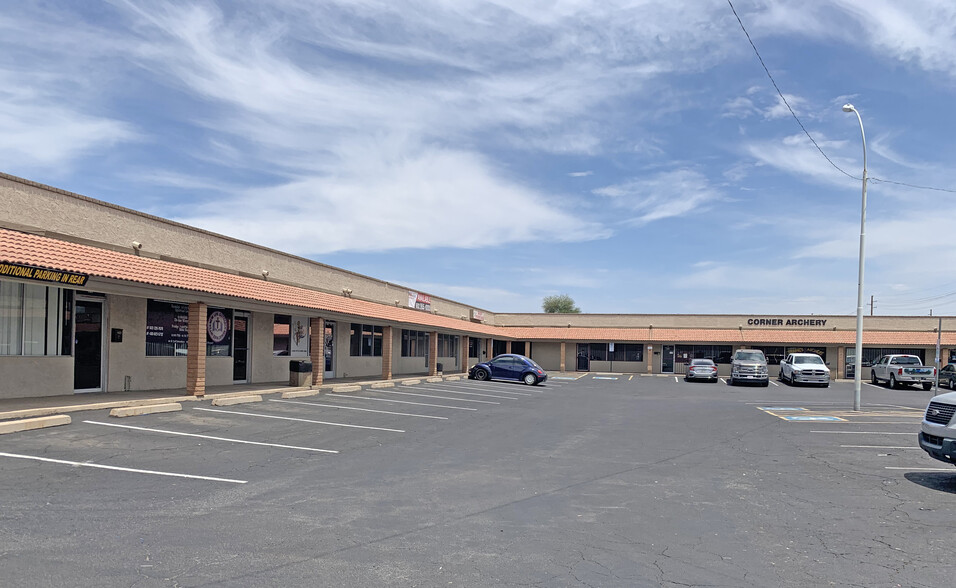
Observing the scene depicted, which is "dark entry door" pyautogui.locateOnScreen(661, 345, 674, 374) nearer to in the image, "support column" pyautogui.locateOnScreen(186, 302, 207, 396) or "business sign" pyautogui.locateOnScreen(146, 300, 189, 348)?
"business sign" pyautogui.locateOnScreen(146, 300, 189, 348)

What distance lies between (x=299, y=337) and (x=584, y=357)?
104 ft

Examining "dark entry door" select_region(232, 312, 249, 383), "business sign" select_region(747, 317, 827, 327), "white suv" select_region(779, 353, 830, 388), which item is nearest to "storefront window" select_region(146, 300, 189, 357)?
"dark entry door" select_region(232, 312, 249, 383)

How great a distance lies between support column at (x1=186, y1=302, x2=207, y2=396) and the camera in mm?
16875

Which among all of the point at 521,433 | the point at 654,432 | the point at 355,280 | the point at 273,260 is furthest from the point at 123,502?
the point at 355,280

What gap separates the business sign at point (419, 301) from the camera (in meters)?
35.8

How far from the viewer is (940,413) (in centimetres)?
991

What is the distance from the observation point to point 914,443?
1417cm

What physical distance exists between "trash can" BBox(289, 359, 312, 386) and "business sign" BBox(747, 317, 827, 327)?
128 feet

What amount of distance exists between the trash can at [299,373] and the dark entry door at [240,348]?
5.43ft

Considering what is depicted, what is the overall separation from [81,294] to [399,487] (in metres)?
11.3

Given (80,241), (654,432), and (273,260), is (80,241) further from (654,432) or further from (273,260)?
(654,432)

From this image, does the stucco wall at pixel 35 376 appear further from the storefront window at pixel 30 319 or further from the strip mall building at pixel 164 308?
the storefront window at pixel 30 319

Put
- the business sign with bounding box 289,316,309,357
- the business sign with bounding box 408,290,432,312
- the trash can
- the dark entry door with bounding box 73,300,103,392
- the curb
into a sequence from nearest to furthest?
the curb < the dark entry door with bounding box 73,300,103,392 < the trash can < the business sign with bounding box 289,316,309,357 < the business sign with bounding box 408,290,432,312

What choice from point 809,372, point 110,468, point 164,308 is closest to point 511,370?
point 809,372
